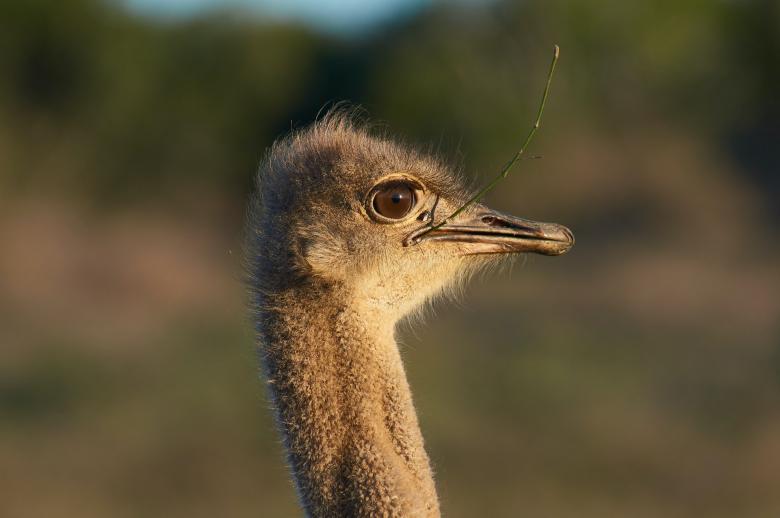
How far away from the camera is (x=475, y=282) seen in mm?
6422

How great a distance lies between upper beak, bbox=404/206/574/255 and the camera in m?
4.11

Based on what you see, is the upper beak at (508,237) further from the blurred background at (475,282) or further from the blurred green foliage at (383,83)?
the blurred green foliage at (383,83)

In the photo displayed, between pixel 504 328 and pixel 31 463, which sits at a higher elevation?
pixel 504 328

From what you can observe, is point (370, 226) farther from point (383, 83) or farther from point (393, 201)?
point (383, 83)

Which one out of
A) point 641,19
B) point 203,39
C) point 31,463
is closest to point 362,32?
point 203,39

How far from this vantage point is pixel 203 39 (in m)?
37.2

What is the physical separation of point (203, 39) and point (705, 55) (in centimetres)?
1237

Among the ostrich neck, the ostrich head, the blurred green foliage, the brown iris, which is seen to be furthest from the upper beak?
the blurred green foliage

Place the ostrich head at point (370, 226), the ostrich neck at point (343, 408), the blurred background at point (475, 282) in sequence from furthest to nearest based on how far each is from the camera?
the blurred background at point (475, 282) < the ostrich head at point (370, 226) < the ostrich neck at point (343, 408)

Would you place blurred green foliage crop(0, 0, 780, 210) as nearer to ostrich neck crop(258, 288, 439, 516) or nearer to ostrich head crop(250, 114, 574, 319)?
ostrich head crop(250, 114, 574, 319)

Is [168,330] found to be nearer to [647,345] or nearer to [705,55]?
[647,345]

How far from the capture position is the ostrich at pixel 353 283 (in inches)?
143

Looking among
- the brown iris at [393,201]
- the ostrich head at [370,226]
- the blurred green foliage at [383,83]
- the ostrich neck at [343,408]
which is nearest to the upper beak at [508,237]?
the ostrich head at [370,226]

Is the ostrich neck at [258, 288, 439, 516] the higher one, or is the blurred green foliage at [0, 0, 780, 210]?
the blurred green foliage at [0, 0, 780, 210]
